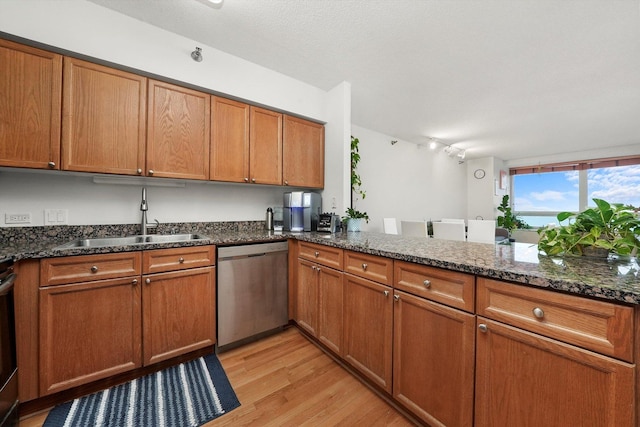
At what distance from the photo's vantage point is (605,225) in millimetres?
1115

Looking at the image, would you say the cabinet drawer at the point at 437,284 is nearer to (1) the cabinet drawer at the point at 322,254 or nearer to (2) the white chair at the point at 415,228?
(1) the cabinet drawer at the point at 322,254

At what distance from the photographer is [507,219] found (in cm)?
583

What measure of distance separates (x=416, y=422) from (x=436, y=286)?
758mm

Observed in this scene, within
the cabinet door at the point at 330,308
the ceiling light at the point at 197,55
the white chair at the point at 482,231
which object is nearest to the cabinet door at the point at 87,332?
the cabinet door at the point at 330,308

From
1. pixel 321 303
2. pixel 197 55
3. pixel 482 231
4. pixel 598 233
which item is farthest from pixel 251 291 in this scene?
pixel 482 231

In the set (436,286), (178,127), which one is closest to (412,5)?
(436,286)

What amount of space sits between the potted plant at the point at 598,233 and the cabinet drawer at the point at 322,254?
3.66ft

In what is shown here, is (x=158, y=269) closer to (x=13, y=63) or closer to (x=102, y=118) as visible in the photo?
(x=102, y=118)

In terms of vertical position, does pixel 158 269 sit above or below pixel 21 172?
below

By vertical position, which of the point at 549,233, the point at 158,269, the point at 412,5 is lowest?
the point at 158,269

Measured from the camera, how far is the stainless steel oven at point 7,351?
114 centimetres

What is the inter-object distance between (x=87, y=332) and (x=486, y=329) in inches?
83.1

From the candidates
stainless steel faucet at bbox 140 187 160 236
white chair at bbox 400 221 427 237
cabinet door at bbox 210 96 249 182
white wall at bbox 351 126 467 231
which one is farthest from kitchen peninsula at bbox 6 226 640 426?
white wall at bbox 351 126 467 231

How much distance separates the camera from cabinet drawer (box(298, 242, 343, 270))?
5.75ft
